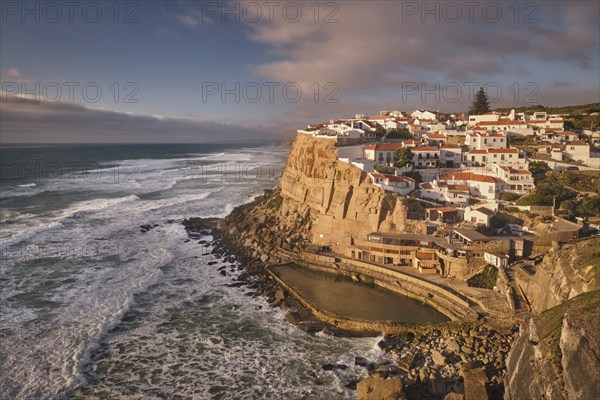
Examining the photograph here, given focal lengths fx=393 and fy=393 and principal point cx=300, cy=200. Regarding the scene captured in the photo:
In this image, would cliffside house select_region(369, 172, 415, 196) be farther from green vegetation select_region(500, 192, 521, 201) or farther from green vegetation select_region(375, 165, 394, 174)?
green vegetation select_region(500, 192, 521, 201)

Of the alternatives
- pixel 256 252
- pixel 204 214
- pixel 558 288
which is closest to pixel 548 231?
pixel 558 288

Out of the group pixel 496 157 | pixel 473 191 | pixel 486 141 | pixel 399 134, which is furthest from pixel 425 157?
pixel 399 134

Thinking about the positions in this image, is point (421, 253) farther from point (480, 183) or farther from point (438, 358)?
point (480, 183)

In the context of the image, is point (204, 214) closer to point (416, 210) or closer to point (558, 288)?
point (416, 210)

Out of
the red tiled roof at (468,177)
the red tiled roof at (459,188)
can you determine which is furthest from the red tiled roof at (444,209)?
the red tiled roof at (468,177)

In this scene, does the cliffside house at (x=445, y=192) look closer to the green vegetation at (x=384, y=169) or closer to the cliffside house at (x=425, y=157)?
the green vegetation at (x=384, y=169)

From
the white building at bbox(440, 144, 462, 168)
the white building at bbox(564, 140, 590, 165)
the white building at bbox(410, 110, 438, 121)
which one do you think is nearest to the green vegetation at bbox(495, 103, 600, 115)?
the white building at bbox(410, 110, 438, 121)

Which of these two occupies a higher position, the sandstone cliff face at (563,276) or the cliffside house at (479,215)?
the cliffside house at (479,215)
